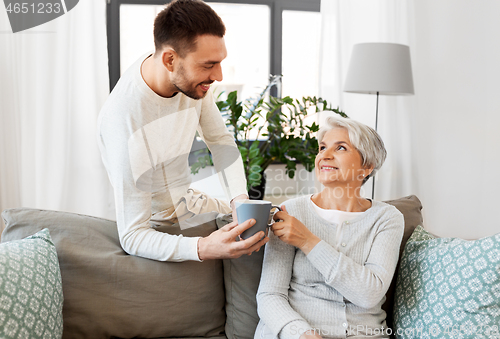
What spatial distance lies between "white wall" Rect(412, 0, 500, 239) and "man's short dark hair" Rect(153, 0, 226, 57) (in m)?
2.27

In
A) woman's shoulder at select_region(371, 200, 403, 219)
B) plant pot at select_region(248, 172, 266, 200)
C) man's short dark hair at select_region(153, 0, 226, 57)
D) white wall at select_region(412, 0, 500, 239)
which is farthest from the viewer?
white wall at select_region(412, 0, 500, 239)

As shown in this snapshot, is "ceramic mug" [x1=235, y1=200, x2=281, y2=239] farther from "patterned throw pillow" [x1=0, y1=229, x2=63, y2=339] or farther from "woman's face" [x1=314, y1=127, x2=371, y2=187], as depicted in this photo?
"patterned throw pillow" [x1=0, y1=229, x2=63, y2=339]

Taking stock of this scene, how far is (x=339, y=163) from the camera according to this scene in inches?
55.7

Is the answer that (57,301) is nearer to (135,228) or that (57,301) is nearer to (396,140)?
(135,228)

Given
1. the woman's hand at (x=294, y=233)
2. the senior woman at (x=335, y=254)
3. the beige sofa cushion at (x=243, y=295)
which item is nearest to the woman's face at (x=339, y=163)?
the senior woman at (x=335, y=254)

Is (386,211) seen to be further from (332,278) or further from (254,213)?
(254,213)

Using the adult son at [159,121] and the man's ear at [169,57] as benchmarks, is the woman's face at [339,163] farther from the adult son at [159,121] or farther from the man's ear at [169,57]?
the man's ear at [169,57]

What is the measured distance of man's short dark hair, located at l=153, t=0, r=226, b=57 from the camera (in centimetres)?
127

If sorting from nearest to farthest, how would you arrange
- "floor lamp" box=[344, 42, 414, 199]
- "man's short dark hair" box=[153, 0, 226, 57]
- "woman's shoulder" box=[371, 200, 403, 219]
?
1. "man's short dark hair" box=[153, 0, 226, 57]
2. "woman's shoulder" box=[371, 200, 403, 219]
3. "floor lamp" box=[344, 42, 414, 199]

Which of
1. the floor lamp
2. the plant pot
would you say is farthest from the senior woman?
the plant pot

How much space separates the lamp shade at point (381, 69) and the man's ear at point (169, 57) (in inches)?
61.2

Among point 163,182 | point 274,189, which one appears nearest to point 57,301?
point 163,182

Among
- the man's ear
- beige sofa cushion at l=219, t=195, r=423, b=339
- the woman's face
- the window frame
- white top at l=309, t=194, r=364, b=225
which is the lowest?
beige sofa cushion at l=219, t=195, r=423, b=339

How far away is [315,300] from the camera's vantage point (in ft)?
4.33
